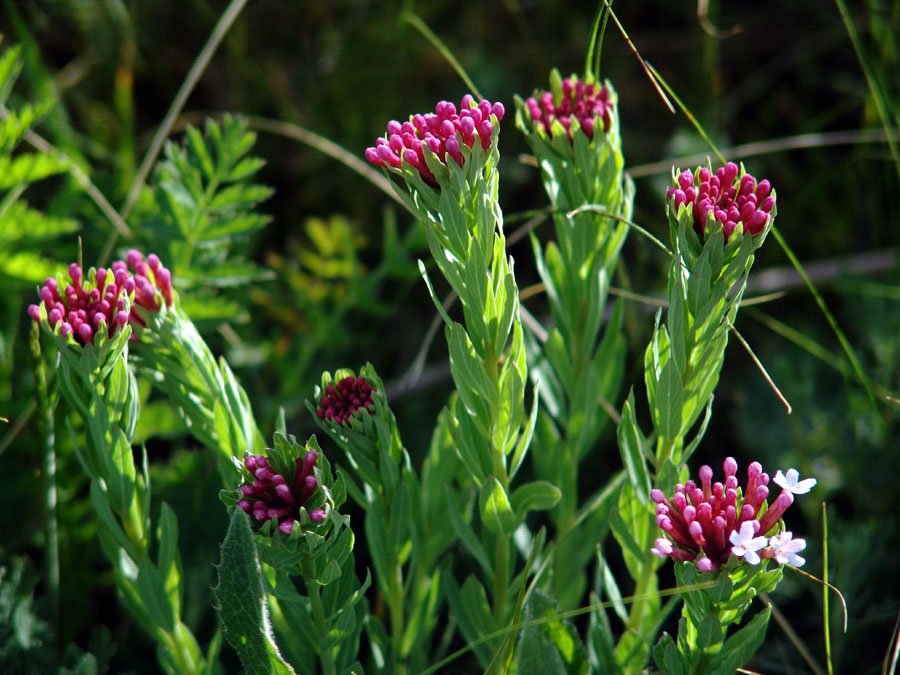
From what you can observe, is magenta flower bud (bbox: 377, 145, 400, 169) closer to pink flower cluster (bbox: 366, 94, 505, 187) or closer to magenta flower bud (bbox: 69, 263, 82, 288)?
pink flower cluster (bbox: 366, 94, 505, 187)

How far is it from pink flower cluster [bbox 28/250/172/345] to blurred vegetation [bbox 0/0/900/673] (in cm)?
52

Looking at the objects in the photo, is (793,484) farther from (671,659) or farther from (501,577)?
(501,577)

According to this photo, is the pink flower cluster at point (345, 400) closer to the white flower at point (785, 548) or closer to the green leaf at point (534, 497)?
the green leaf at point (534, 497)

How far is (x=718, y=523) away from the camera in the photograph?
0.97 meters

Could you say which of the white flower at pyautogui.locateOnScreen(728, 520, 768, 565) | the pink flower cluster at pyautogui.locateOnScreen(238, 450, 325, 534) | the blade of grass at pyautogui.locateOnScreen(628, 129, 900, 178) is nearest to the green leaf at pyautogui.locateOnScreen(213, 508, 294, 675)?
the pink flower cluster at pyautogui.locateOnScreen(238, 450, 325, 534)

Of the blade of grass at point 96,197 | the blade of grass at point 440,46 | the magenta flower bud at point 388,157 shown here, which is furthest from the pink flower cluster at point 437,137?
the blade of grass at point 96,197

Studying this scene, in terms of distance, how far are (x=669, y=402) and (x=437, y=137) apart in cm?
45

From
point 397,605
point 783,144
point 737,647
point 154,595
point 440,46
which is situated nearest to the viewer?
point 737,647

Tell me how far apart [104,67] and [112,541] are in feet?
7.67

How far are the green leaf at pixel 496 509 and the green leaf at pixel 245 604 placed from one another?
31 centimetres

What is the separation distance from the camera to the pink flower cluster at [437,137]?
0.99 m

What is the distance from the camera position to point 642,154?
2852mm

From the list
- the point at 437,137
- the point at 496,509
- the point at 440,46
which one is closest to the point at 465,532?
the point at 496,509

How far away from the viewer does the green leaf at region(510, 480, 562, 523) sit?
1.17 meters
